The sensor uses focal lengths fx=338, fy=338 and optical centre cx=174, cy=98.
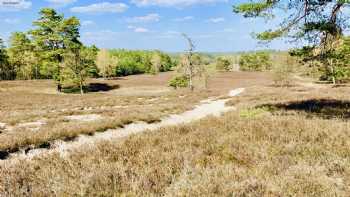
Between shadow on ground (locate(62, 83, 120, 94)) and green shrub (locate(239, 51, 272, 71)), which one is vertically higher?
green shrub (locate(239, 51, 272, 71))

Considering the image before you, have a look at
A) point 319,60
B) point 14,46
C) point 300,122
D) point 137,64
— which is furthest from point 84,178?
point 137,64

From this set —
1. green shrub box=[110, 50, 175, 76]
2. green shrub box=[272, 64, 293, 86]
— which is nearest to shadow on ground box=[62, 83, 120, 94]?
green shrub box=[272, 64, 293, 86]

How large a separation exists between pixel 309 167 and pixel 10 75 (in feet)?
309

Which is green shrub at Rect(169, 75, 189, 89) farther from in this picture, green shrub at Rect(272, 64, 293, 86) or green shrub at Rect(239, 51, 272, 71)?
green shrub at Rect(239, 51, 272, 71)

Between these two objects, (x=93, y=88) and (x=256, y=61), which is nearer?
(x=93, y=88)

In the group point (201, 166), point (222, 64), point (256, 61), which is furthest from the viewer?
point (256, 61)

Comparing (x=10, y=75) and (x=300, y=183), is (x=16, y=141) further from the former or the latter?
(x=10, y=75)

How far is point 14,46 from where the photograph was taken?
76.2 meters

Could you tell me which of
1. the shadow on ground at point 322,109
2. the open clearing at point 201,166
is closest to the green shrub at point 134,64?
the shadow on ground at point 322,109

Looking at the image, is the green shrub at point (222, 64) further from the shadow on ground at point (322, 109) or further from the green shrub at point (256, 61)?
the shadow on ground at point (322, 109)

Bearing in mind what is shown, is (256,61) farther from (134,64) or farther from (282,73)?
(282,73)

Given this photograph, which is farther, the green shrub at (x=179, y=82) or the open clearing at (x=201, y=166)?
the green shrub at (x=179, y=82)

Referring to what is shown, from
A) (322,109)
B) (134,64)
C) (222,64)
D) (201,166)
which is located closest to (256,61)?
(222,64)

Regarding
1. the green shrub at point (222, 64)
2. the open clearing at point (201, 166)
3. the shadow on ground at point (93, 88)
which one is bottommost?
the shadow on ground at point (93, 88)
